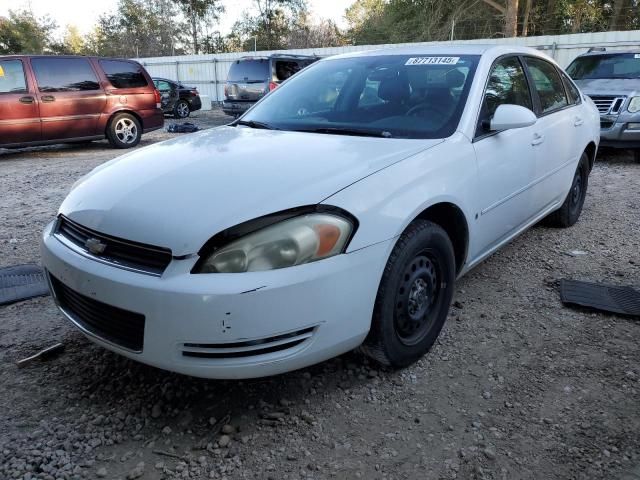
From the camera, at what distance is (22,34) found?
44.3m

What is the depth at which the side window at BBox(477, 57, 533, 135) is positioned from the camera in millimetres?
3102

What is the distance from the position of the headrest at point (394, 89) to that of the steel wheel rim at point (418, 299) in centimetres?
111

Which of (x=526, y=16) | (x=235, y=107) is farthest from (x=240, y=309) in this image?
(x=526, y=16)

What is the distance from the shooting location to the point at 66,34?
53.3m

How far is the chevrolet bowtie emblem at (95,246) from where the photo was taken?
7.06ft

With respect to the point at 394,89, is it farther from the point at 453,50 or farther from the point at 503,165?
the point at 503,165

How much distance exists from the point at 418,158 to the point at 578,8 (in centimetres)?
2483

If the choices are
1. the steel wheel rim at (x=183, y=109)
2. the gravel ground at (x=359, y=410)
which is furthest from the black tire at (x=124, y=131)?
the gravel ground at (x=359, y=410)

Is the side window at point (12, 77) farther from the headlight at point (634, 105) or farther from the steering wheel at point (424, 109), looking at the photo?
the headlight at point (634, 105)

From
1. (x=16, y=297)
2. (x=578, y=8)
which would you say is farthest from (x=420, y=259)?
(x=578, y=8)

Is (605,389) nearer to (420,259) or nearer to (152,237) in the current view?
(420,259)

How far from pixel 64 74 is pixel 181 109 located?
7.78m

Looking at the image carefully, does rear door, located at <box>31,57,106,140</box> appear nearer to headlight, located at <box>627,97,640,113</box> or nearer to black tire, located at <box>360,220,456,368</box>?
black tire, located at <box>360,220,456,368</box>

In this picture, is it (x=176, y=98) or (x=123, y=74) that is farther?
(x=176, y=98)
